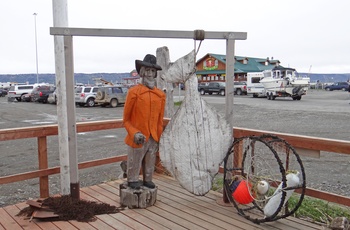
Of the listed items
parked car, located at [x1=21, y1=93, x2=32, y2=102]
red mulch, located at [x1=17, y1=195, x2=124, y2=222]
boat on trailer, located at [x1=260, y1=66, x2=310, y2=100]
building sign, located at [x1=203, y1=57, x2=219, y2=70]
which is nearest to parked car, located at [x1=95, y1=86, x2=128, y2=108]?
parked car, located at [x1=21, y1=93, x2=32, y2=102]

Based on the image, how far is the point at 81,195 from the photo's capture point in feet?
13.3

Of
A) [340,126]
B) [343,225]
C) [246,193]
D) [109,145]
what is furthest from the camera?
[340,126]

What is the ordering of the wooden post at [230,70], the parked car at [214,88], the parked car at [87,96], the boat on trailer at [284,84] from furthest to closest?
the parked car at [214,88] < the boat on trailer at [284,84] < the parked car at [87,96] < the wooden post at [230,70]

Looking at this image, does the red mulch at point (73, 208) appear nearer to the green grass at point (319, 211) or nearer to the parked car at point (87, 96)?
the green grass at point (319, 211)

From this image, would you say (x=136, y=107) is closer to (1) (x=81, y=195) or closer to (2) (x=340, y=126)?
(1) (x=81, y=195)

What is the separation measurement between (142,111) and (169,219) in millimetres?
1122

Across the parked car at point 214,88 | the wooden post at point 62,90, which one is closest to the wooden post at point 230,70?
the wooden post at point 62,90

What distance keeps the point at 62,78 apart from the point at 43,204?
4.51 feet

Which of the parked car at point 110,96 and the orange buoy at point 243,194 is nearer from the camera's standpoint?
the orange buoy at point 243,194

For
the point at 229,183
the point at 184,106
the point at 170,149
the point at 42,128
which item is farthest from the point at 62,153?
the point at 229,183

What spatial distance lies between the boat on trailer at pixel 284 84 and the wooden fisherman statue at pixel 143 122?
24.4m

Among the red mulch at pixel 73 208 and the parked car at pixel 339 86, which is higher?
the parked car at pixel 339 86

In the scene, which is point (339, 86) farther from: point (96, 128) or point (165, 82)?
point (96, 128)

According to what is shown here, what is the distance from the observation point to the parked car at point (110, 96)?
886 inches
